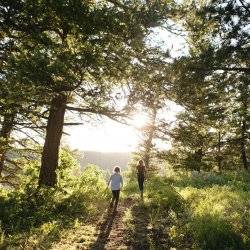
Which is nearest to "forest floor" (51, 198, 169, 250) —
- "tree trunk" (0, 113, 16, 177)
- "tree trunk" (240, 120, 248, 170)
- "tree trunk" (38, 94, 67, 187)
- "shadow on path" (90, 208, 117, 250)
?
"shadow on path" (90, 208, 117, 250)

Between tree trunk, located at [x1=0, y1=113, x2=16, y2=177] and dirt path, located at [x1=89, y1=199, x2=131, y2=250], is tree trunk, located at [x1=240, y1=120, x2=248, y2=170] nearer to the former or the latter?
tree trunk, located at [x1=0, y1=113, x2=16, y2=177]

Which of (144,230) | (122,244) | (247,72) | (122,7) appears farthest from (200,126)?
(122,244)

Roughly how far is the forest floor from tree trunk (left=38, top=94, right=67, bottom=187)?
12.5 ft

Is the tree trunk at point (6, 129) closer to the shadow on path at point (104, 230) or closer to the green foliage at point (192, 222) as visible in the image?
the shadow on path at point (104, 230)

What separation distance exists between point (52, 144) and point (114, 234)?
22.8 feet

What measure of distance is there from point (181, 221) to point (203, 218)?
990 mm

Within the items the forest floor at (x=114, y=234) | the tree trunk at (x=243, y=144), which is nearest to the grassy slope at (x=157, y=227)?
the forest floor at (x=114, y=234)

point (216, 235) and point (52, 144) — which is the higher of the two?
point (52, 144)

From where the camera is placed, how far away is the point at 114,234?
12406 millimetres

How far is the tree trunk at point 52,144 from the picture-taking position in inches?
717

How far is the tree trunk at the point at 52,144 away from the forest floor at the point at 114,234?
3.82 metres

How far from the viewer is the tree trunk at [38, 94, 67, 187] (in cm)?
1822

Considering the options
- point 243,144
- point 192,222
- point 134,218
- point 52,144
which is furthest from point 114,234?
point 243,144

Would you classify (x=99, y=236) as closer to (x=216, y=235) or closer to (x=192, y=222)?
(x=192, y=222)
